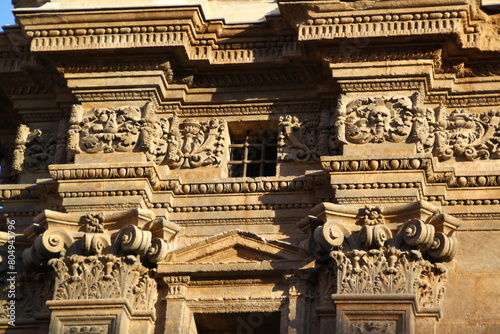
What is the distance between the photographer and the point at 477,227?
2139 centimetres

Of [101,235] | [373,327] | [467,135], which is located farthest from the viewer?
[467,135]

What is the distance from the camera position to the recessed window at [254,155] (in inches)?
904

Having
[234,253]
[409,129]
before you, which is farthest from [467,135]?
[234,253]

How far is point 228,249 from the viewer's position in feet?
71.5

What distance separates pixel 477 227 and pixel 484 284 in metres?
0.89

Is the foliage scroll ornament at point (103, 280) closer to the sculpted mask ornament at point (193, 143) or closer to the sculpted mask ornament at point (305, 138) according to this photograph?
the sculpted mask ornament at point (193, 143)

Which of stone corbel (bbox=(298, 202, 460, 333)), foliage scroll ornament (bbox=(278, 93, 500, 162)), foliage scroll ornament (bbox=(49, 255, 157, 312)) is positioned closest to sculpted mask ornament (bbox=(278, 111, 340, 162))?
foliage scroll ornament (bbox=(278, 93, 500, 162))

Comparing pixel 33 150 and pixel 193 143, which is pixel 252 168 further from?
pixel 33 150

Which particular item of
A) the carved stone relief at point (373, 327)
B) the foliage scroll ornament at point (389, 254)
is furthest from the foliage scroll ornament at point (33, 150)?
the carved stone relief at point (373, 327)

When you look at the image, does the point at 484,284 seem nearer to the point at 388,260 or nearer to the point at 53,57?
the point at 388,260

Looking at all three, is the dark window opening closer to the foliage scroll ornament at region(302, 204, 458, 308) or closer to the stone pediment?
the stone pediment

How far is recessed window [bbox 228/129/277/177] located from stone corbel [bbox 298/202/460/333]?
1.82m

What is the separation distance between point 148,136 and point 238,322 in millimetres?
2940

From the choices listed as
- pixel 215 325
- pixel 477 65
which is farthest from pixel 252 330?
pixel 477 65
